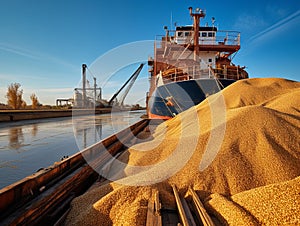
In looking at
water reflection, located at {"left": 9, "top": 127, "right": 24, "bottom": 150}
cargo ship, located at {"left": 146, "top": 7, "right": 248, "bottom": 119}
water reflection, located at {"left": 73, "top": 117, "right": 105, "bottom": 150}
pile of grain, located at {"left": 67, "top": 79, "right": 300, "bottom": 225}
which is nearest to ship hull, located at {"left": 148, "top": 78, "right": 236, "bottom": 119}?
cargo ship, located at {"left": 146, "top": 7, "right": 248, "bottom": 119}

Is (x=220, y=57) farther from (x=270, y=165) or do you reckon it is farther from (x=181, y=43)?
(x=270, y=165)

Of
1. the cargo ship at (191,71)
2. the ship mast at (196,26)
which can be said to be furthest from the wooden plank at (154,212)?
the ship mast at (196,26)

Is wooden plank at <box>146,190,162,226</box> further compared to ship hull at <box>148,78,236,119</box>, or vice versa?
ship hull at <box>148,78,236,119</box>

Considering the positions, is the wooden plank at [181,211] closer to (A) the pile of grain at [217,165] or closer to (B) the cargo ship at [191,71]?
(A) the pile of grain at [217,165]

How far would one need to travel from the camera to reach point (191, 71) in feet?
31.4

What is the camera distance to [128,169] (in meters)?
2.84

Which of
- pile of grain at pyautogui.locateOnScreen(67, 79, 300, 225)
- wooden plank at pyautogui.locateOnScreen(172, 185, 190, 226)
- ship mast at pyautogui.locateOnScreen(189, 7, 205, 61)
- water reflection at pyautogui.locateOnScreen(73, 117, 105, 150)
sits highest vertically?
ship mast at pyautogui.locateOnScreen(189, 7, 205, 61)

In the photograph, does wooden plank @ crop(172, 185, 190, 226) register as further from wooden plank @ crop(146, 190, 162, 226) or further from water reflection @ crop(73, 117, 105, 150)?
water reflection @ crop(73, 117, 105, 150)

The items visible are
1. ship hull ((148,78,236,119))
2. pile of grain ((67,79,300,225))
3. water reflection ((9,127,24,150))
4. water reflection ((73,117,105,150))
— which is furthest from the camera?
ship hull ((148,78,236,119))

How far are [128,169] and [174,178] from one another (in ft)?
2.80

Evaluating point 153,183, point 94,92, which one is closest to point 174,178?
point 153,183

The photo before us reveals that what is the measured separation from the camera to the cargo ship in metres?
8.45

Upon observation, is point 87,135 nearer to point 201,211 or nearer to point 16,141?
point 16,141

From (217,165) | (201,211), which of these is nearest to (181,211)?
(201,211)
